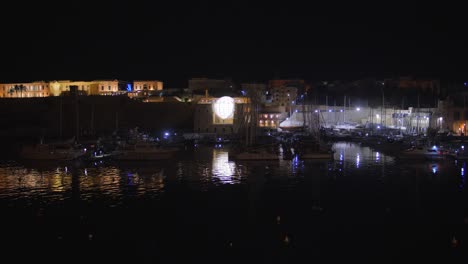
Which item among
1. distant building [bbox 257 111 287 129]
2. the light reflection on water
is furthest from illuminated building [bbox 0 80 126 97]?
the light reflection on water

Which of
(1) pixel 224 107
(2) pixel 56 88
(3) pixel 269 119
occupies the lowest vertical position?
(3) pixel 269 119

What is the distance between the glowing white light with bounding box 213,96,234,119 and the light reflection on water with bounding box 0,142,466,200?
56.4ft

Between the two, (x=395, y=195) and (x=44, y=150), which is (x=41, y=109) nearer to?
(x=44, y=150)

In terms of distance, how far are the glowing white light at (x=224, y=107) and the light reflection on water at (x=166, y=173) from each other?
17.2 meters

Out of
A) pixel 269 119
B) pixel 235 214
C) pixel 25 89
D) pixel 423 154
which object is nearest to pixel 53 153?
pixel 235 214

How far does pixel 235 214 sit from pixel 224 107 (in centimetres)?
3308

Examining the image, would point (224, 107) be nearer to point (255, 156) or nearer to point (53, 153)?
point (255, 156)

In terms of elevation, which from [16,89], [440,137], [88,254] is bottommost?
[88,254]

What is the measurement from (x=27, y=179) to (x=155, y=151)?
8.81 metres

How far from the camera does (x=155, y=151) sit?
31594mm

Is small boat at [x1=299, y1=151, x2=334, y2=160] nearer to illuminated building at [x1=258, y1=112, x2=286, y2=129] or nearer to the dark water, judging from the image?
the dark water

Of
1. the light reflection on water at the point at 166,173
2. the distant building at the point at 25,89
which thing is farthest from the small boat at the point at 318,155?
the distant building at the point at 25,89

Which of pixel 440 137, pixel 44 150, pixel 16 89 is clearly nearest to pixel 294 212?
pixel 44 150

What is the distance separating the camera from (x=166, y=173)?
84.5 feet
